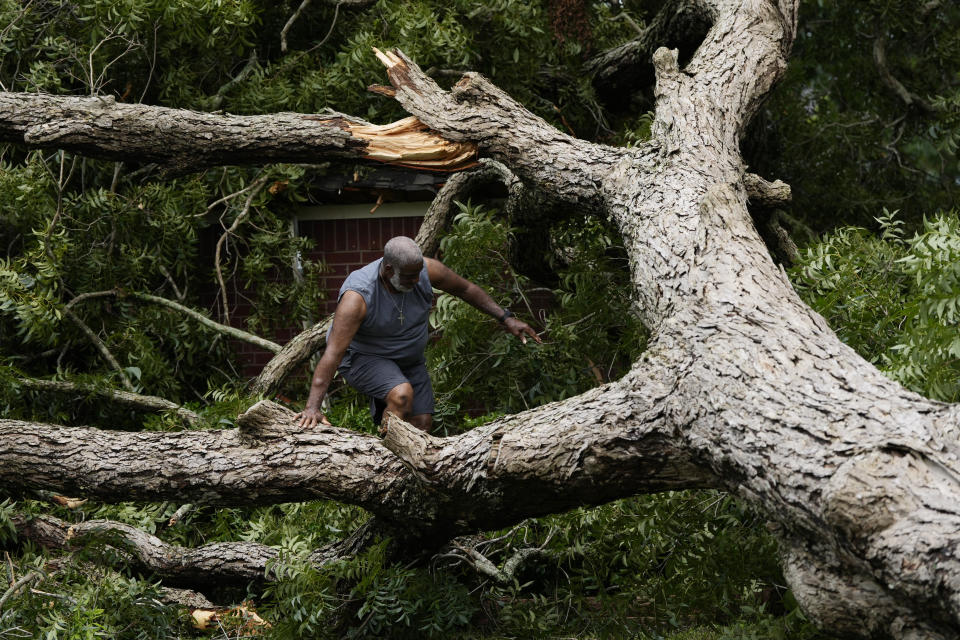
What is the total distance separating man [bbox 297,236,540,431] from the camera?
211 inches

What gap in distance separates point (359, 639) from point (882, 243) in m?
3.37

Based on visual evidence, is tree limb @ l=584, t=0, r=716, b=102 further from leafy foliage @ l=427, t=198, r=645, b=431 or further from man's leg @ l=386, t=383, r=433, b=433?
man's leg @ l=386, t=383, r=433, b=433

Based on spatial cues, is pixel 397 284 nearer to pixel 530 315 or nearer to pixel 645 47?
pixel 530 315

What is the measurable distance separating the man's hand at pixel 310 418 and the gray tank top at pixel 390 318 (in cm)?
69

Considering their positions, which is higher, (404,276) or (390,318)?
(404,276)

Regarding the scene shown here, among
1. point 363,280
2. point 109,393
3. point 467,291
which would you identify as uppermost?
point 363,280

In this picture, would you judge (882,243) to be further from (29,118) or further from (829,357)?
(29,118)

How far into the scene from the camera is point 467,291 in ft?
20.0

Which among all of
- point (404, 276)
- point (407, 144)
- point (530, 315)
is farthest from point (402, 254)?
point (530, 315)

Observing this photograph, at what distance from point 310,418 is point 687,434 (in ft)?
6.91

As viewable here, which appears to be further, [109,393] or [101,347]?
[101,347]

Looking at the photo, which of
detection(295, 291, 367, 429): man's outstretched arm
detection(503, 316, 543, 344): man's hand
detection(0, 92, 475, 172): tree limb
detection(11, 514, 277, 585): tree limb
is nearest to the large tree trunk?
detection(0, 92, 475, 172): tree limb

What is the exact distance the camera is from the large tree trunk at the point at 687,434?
2.76 metres

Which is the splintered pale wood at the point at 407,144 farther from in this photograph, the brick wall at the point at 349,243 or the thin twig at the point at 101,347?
the brick wall at the point at 349,243
